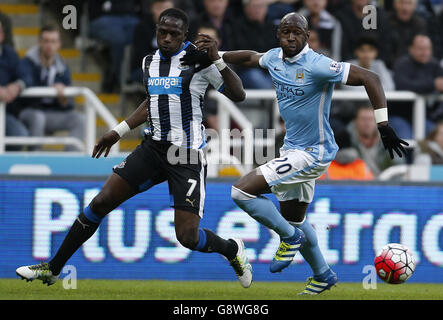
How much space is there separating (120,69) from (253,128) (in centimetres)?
245

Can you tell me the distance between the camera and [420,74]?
1277 cm

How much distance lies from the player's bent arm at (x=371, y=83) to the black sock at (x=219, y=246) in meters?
1.76

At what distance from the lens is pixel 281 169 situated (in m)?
8.38

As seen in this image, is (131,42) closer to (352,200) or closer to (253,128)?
(253,128)

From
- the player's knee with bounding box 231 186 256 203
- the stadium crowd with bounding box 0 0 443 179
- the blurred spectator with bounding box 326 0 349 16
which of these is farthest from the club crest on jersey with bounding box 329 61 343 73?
the blurred spectator with bounding box 326 0 349 16

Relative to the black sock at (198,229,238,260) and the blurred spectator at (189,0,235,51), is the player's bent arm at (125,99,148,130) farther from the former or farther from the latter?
the blurred spectator at (189,0,235,51)

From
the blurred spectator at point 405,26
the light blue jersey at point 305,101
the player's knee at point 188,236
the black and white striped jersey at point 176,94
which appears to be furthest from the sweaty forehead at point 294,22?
the blurred spectator at point 405,26

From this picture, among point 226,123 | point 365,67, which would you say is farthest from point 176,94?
point 365,67

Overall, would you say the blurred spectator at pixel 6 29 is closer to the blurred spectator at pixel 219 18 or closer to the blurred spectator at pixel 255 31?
the blurred spectator at pixel 219 18

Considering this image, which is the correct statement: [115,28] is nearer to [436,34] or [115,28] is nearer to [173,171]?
[436,34]

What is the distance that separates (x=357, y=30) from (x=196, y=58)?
5.98 m

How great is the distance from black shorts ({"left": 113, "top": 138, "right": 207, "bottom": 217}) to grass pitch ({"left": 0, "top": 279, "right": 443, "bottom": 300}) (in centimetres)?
89

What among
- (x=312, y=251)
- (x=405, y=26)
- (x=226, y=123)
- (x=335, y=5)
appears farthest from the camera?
(x=335, y=5)

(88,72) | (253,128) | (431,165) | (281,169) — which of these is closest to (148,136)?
(281,169)
